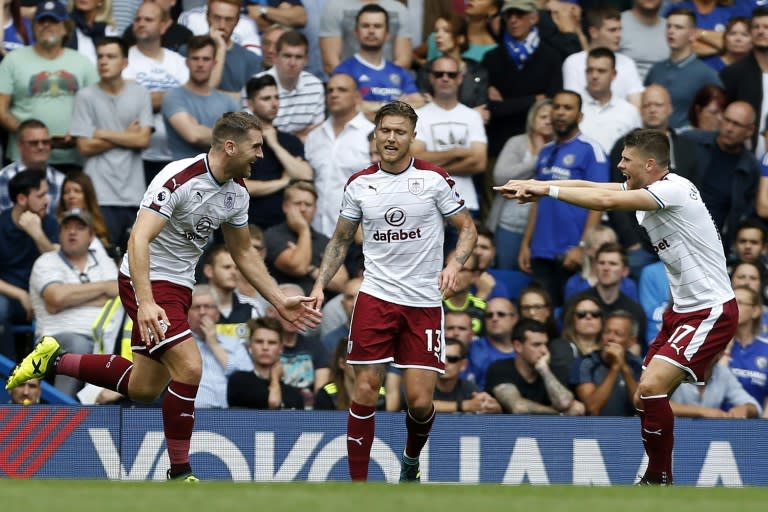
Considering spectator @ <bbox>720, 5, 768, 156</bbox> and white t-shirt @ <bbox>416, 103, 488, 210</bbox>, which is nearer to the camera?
white t-shirt @ <bbox>416, 103, 488, 210</bbox>

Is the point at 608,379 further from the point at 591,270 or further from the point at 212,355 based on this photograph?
the point at 212,355

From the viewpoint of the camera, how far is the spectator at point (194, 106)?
578 inches

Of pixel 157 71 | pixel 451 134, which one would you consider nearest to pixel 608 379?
pixel 451 134

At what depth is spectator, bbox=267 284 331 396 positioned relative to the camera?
1326 cm

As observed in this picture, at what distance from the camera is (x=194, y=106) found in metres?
14.8

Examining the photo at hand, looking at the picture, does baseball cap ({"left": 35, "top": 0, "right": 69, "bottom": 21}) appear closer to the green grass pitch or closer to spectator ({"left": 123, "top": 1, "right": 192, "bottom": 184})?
spectator ({"left": 123, "top": 1, "right": 192, "bottom": 184})

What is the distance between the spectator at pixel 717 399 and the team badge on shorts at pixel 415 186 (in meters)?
3.68

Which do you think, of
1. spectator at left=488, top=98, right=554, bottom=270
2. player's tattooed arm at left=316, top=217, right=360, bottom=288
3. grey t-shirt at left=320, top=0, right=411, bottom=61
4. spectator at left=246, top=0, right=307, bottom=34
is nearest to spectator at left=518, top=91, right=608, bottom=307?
spectator at left=488, top=98, right=554, bottom=270

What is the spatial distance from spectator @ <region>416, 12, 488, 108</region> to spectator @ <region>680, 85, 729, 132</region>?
2104 mm

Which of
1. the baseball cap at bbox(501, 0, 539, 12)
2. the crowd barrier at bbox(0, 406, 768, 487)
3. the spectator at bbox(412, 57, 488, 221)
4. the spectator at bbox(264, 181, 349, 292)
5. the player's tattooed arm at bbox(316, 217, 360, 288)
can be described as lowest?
the crowd barrier at bbox(0, 406, 768, 487)

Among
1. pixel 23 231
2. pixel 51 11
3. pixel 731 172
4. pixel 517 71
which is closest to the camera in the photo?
pixel 23 231

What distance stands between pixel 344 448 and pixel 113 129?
4191 millimetres

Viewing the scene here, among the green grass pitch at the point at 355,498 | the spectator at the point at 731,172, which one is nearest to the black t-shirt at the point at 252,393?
the green grass pitch at the point at 355,498

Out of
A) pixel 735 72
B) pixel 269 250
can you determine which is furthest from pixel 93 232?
pixel 735 72
